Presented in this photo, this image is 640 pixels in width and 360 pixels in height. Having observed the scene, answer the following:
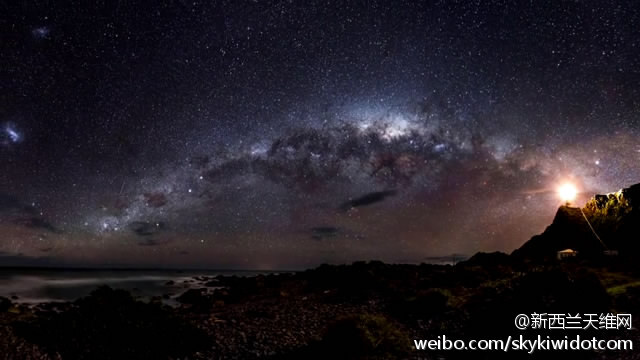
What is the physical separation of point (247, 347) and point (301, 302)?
10339mm

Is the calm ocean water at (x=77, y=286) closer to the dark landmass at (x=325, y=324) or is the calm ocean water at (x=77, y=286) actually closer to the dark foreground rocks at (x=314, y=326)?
the dark landmass at (x=325, y=324)

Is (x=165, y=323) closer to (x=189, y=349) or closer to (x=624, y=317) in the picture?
(x=189, y=349)

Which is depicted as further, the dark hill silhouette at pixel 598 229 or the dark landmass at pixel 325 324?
the dark hill silhouette at pixel 598 229

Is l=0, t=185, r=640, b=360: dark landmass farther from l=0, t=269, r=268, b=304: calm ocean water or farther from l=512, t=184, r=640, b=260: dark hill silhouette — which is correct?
l=512, t=184, r=640, b=260: dark hill silhouette

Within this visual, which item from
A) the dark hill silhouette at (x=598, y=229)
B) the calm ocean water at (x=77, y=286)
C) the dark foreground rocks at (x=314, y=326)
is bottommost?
the calm ocean water at (x=77, y=286)

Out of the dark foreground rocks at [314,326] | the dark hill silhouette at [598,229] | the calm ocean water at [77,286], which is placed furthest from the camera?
the dark hill silhouette at [598,229]

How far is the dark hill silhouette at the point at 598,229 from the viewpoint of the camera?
4112 centimetres

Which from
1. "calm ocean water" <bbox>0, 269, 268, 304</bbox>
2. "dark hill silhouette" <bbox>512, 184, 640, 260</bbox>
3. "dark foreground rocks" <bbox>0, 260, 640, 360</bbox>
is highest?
"dark hill silhouette" <bbox>512, 184, 640, 260</bbox>

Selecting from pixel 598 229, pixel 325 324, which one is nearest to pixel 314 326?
pixel 325 324

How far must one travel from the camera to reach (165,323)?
15.7 metres

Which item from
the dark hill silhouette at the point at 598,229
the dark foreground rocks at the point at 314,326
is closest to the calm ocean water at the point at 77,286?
Result: the dark foreground rocks at the point at 314,326

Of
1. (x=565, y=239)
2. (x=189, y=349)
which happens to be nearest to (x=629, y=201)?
(x=565, y=239)

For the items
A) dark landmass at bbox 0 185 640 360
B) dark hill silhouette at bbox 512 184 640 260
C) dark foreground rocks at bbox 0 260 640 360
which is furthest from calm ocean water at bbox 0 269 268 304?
dark hill silhouette at bbox 512 184 640 260

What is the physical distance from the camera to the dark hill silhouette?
41.1 meters
